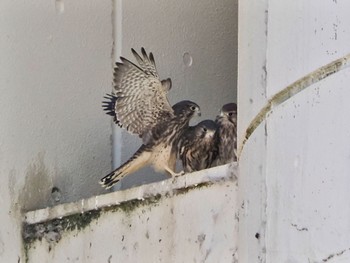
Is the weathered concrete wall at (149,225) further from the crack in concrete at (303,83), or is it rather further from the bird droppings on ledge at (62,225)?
the crack in concrete at (303,83)

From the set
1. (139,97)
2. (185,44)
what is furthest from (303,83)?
(185,44)

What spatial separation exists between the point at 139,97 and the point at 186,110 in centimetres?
19

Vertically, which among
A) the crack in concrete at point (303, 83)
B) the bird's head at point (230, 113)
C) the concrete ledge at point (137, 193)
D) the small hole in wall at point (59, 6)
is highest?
the small hole in wall at point (59, 6)

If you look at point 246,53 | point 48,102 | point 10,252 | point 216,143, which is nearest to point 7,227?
point 10,252

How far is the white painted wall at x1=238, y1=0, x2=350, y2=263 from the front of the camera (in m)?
3.76

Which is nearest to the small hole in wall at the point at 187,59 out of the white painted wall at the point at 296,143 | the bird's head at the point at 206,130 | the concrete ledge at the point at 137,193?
the bird's head at the point at 206,130

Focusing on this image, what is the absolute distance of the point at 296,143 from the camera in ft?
12.5

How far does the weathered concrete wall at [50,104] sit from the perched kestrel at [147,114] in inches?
5.1

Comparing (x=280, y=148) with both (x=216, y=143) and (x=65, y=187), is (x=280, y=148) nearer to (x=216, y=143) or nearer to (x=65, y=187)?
(x=216, y=143)

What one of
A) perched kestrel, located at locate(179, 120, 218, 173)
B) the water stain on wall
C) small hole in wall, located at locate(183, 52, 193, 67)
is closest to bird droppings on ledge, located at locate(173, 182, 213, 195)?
perched kestrel, located at locate(179, 120, 218, 173)

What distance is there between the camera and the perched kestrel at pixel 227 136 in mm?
4887

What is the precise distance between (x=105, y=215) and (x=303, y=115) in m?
1.07

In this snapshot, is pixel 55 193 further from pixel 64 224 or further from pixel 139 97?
pixel 139 97

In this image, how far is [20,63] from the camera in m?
4.95
